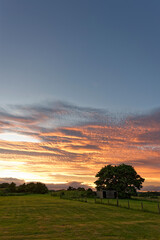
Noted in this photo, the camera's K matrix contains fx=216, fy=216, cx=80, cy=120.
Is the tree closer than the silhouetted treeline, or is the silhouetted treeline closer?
the tree

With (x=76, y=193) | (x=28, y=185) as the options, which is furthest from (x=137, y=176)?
(x=28, y=185)

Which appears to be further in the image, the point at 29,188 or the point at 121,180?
the point at 29,188

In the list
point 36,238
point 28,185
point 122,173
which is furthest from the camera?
point 28,185

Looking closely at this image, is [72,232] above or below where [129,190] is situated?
below

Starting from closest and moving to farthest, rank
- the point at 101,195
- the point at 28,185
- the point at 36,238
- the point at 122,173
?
the point at 36,238 → the point at 101,195 → the point at 122,173 → the point at 28,185

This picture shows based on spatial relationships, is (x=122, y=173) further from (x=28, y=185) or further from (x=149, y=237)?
(x=28, y=185)

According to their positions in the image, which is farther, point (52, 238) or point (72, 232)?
point (72, 232)

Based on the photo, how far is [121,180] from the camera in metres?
81.6

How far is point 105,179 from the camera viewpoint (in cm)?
8594

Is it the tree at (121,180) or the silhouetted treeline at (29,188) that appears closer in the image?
the tree at (121,180)

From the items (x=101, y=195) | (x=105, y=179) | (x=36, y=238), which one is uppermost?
(x=105, y=179)

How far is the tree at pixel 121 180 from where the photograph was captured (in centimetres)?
8038

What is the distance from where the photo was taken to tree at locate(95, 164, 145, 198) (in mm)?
80375

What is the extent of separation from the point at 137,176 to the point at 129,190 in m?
7.30
